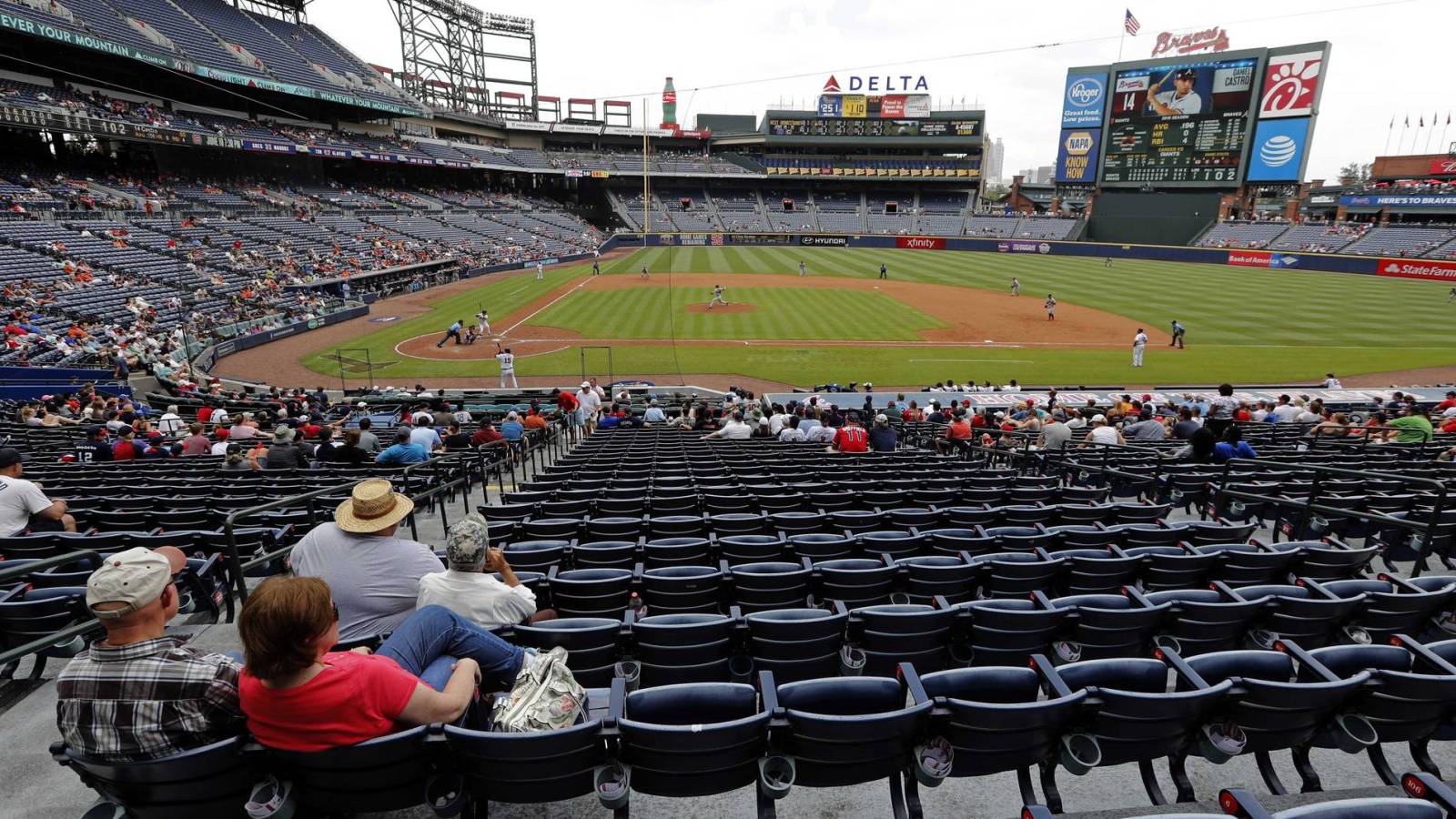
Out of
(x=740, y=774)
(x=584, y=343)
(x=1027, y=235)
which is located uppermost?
(x=1027, y=235)

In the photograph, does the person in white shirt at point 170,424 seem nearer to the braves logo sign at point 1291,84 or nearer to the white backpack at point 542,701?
the white backpack at point 542,701

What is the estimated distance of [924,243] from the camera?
77.1m

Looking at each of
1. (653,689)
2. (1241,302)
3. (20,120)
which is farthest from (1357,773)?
(20,120)

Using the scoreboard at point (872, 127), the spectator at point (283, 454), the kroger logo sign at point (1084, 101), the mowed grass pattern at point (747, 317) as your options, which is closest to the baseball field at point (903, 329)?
the mowed grass pattern at point (747, 317)

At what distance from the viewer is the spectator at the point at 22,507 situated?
630cm

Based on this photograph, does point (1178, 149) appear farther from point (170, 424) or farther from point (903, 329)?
point (170, 424)

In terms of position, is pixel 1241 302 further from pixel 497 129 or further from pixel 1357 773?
pixel 497 129

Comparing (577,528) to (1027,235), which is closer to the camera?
(577,528)

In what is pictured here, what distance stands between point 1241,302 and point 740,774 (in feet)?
161

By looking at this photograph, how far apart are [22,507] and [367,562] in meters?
5.20

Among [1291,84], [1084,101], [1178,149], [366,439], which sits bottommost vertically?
[366,439]

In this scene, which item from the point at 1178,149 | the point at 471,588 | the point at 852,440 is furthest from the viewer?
the point at 1178,149

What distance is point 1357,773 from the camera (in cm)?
361

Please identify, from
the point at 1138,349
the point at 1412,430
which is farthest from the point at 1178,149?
the point at 1412,430
